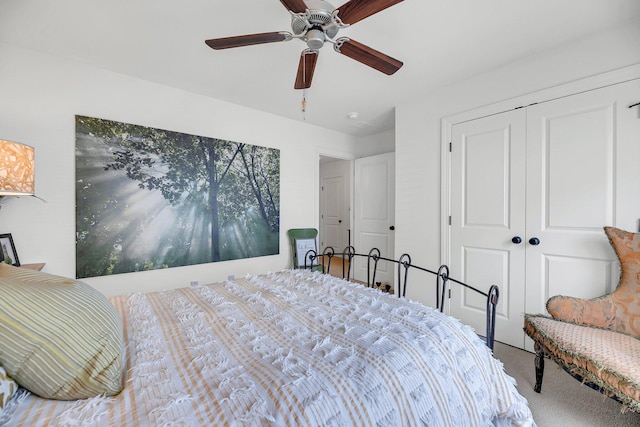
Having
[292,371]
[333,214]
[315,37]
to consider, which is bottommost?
[292,371]

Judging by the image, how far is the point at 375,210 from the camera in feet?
13.6

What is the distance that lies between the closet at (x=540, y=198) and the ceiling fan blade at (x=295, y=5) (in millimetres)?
2071

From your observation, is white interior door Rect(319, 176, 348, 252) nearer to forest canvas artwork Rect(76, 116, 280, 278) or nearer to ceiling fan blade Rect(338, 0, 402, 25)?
forest canvas artwork Rect(76, 116, 280, 278)

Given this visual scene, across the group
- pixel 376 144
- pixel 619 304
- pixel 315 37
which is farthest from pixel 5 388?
pixel 376 144

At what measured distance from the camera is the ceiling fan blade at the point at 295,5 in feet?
4.19

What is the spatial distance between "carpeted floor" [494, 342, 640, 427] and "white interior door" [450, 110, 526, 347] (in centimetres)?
44

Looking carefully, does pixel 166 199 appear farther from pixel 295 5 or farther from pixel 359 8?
pixel 359 8

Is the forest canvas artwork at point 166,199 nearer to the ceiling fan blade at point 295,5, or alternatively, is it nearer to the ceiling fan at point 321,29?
the ceiling fan at point 321,29

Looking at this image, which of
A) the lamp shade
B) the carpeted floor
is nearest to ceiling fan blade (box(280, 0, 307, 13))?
the lamp shade

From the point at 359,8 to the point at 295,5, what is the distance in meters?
0.32

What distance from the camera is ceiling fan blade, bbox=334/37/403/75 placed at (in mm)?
1540

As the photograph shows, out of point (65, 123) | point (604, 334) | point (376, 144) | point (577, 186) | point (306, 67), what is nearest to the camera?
point (604, 334)

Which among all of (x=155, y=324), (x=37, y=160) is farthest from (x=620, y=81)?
(x=37, y=160)

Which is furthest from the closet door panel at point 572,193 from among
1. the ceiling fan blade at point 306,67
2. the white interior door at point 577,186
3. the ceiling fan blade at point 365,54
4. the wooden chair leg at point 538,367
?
the ceiling fan blade at point 306,67
